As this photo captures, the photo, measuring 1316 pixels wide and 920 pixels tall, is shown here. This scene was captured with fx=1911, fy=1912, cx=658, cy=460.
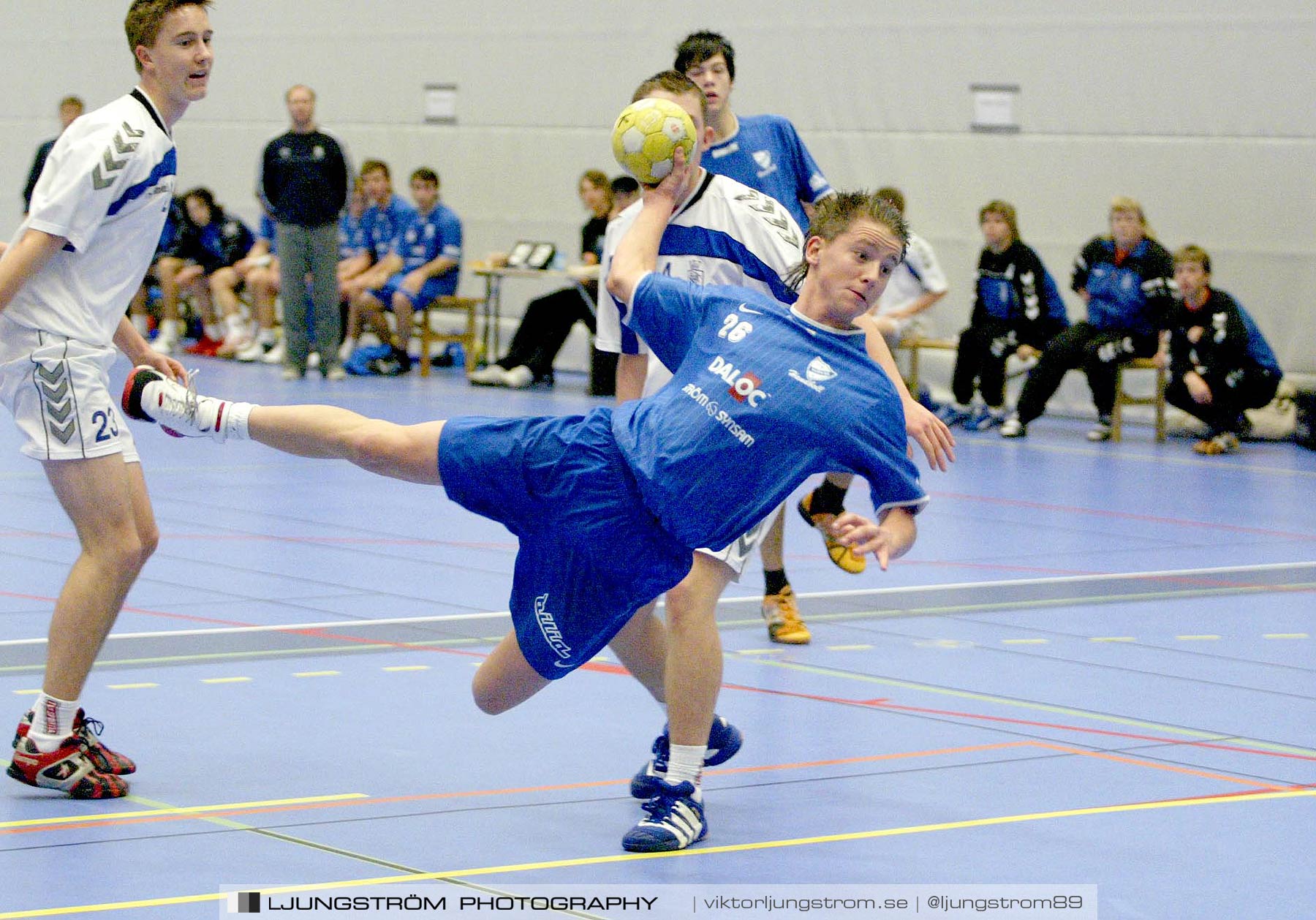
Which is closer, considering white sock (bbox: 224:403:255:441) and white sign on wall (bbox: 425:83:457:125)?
white sock (bbox: 224:403:255:441)

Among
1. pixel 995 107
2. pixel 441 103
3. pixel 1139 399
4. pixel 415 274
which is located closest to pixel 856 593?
pixel 1139 399

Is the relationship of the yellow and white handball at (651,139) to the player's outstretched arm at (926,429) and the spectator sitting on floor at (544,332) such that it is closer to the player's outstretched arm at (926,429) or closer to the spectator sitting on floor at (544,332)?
the player's outstretched arm at (926,429)

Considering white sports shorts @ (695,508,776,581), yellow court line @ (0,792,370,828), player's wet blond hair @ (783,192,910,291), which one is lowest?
yellow court line @ (0,792,370,828)

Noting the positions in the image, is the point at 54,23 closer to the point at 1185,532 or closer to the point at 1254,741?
the point at 1185,532

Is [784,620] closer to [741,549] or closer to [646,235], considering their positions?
[741,549]

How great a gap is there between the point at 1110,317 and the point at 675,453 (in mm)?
10479

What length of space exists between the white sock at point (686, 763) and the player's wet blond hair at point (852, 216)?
1.18 meters

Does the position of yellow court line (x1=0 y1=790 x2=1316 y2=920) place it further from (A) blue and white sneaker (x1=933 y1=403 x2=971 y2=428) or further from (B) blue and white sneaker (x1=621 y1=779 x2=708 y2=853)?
(A) blue and white sneaker (x1=933 y1=403 x2=971 y2=428)

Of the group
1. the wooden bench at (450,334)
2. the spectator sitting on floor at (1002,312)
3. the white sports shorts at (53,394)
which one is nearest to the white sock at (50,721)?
the white sports shorts at (53,394)

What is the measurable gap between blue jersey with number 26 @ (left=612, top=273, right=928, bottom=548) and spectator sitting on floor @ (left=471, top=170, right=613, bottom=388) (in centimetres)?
1221

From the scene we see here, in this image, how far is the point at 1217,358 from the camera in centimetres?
1359

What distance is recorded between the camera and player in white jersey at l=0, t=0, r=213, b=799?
4.49m

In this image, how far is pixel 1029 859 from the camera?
423 cm

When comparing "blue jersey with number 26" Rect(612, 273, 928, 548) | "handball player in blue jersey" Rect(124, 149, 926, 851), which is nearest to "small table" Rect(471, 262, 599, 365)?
"handball player in blue jersey" Rect(124, 149, 926, 851)
